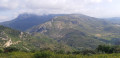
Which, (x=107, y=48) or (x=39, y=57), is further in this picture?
(x=107, y=48)

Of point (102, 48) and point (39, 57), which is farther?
point (102, 48)

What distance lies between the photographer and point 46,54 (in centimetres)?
6241

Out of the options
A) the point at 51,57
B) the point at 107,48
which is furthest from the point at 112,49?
the point at 51,57

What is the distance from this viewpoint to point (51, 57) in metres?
60.6

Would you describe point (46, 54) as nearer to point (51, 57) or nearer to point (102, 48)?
point (51, 57)

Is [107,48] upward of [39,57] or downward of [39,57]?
downward

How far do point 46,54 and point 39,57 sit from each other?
332 centimetres

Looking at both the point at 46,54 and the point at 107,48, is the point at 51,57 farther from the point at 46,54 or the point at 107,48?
the point at 107,48

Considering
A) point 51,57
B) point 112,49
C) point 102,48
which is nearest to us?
point 51,57

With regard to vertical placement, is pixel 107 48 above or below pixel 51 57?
below

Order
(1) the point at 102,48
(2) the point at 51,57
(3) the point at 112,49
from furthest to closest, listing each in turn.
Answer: (1) the point at 102,48 → (3) the point at 112,49 → (2) the point at 51,57

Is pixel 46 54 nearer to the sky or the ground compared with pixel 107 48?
nearer to the sky

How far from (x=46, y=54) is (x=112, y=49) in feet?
186

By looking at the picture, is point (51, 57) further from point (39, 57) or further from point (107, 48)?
point (107, 48)
